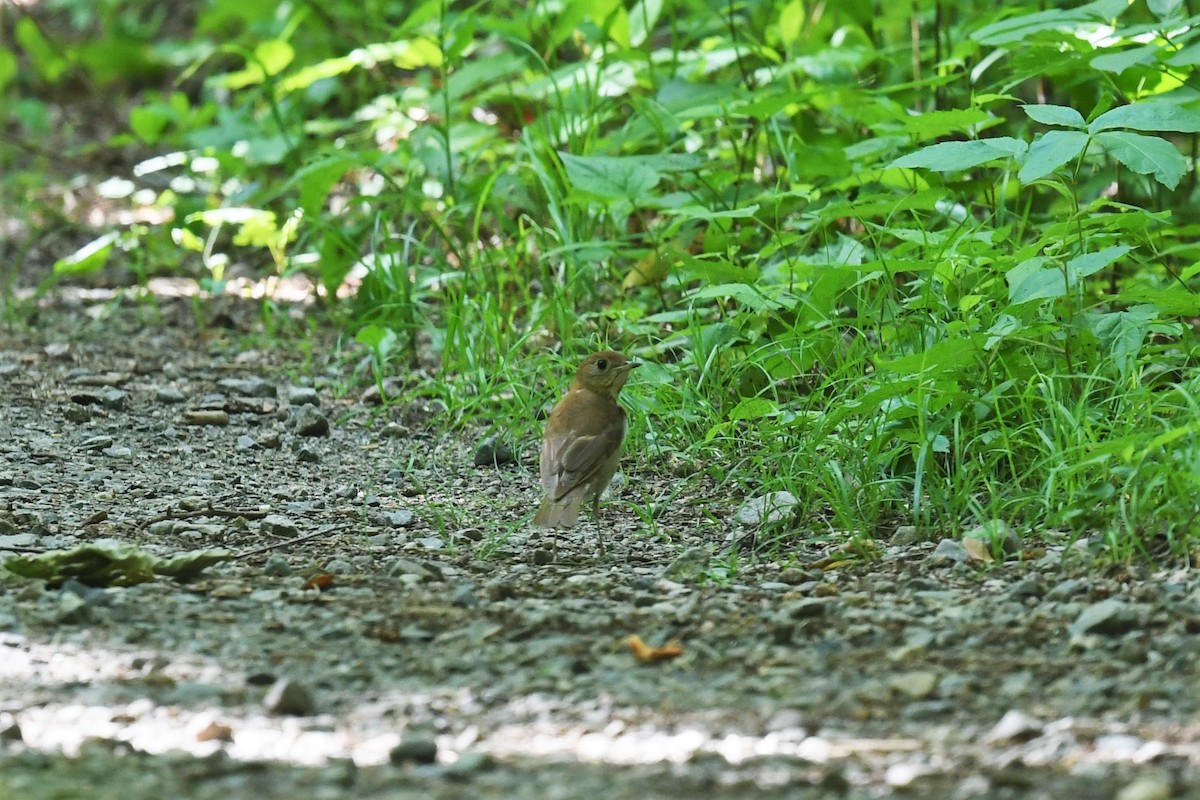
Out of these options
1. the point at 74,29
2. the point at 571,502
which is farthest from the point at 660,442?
the point at 74,29

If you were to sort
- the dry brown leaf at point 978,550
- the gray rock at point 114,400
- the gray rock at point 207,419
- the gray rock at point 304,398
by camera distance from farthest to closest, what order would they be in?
the gray rock at point 304,398
the gray rock at point 114,400
the gray rock at point 207,419
the dry brown leaf at point 978,550

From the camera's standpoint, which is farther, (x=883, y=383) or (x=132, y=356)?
(x=132, y=356)

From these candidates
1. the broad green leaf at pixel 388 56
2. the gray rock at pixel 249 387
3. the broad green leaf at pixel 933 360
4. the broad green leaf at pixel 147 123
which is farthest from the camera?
the broad green leaf at pixel 147 123

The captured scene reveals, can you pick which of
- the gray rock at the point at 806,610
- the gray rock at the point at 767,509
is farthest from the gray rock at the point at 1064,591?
the gray rock at the point at 767,509

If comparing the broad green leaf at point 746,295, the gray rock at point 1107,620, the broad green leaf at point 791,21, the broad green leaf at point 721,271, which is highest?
Answer: the broad green leaf at point 791,21

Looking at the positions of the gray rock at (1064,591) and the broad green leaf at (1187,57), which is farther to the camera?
the broad green leaf at (1187,57)

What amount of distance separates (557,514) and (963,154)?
4.36ft

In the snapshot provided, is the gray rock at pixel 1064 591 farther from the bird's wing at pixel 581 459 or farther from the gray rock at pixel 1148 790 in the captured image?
the bird's wing at pixel 581 459

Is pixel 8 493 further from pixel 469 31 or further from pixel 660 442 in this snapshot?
pixel 469 31

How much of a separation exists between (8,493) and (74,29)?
932 centimetres

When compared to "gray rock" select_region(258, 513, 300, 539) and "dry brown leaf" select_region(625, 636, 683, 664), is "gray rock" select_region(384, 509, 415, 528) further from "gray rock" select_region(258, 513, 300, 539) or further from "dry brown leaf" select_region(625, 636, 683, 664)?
"dry brown leaf" select_region(625, 636, 683, 664)

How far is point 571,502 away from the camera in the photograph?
3.98 m

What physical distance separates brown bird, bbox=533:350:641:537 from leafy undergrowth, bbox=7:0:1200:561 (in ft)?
0.91

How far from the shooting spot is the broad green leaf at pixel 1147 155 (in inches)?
148
